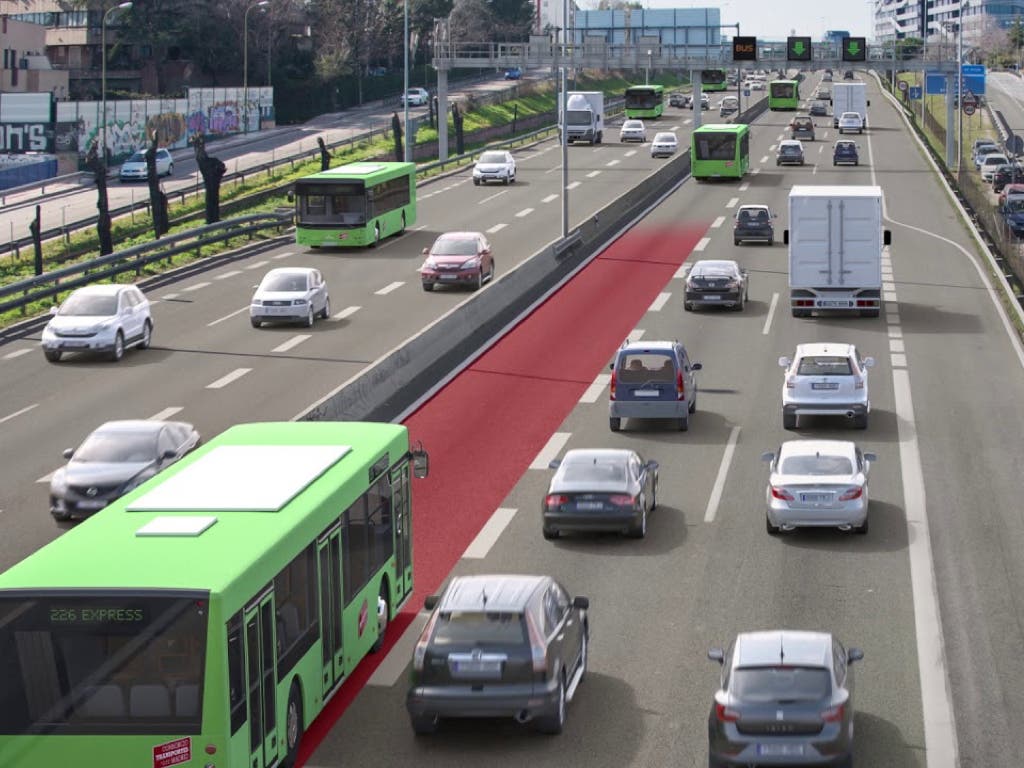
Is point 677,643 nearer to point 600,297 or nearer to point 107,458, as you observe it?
point 107,458

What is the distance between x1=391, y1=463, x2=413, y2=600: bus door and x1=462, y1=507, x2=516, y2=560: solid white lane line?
135 inches

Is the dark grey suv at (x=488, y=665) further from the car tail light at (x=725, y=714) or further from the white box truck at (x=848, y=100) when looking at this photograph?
the white box truck at (x=848, y=100)

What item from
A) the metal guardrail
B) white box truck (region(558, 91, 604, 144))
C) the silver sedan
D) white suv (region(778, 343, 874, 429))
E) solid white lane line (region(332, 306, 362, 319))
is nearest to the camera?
the silver sedan

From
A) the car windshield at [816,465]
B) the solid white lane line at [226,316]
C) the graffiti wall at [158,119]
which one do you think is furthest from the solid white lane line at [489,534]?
the graffiti wall at [158,119]

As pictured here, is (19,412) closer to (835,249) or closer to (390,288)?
(390,288)

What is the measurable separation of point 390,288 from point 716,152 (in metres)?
35.6

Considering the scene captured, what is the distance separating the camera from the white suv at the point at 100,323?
139 ft

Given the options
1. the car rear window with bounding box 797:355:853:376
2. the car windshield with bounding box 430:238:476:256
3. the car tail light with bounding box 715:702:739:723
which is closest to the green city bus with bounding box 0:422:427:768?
the car tail light with bounding box 715:702:739:723

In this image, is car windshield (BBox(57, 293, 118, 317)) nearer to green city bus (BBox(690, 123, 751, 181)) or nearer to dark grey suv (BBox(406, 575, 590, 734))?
dark grey suv (BBox(406, 575, 590, 734))

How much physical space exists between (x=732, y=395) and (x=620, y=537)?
12.1 meters

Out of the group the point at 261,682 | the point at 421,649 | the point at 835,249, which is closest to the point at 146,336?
the point at 835,249

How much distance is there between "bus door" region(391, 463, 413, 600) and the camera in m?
21.7

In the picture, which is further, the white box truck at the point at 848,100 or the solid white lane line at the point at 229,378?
the white box truck at the point at 848,100

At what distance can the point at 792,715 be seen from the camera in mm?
16422
